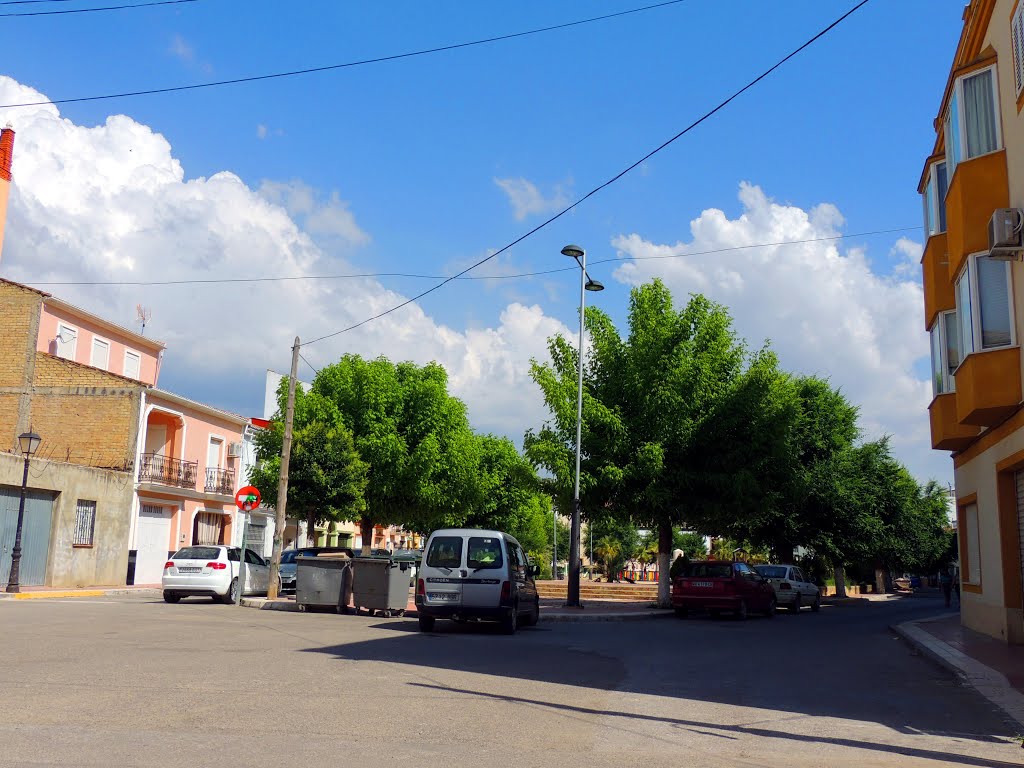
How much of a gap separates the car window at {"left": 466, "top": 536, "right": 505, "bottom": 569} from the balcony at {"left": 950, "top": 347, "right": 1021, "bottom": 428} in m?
8.48

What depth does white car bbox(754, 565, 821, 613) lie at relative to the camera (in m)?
31.5

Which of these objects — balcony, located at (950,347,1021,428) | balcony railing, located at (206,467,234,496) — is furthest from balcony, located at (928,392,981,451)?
balcony railing, located at (206,467,234,496)

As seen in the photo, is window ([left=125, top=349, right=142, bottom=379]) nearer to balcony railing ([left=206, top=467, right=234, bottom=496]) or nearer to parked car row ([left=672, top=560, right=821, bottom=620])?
balcony railing ([left=206, top=467, right=234, bottom=496])

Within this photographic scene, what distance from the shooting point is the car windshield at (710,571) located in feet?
81.5

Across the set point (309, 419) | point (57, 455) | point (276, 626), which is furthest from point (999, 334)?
point (57, 455)

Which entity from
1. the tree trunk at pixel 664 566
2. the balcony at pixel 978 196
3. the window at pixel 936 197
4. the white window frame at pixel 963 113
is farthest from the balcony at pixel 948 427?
the tree trunk at pixel 664 566

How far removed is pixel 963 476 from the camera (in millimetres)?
20297

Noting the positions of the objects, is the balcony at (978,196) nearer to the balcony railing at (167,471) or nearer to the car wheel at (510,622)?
the car wheel at (510,622)

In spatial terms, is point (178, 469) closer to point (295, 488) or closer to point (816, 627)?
point (295, 488)

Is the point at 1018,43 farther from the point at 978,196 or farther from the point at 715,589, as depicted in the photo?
the point at 715,589

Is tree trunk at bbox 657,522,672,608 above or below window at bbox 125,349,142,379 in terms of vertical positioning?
below

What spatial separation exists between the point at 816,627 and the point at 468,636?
32.4 ft

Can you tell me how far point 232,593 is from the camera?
24.1 metres

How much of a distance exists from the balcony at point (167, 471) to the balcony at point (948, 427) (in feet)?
87.3
